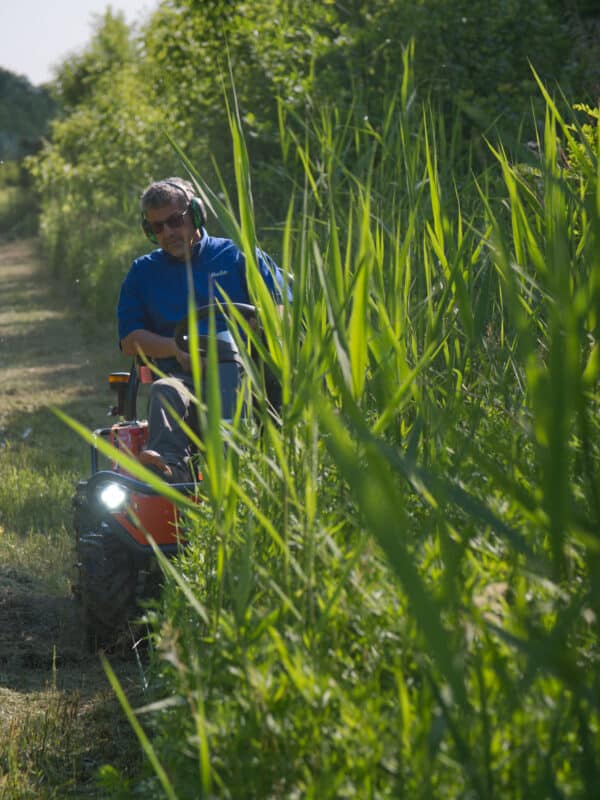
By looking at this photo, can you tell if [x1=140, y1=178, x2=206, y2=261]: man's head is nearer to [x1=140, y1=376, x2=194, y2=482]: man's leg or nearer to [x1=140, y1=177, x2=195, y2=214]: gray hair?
[x1=140, y1=177, x2=195, y2=214]: gray hair

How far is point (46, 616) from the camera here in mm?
4137

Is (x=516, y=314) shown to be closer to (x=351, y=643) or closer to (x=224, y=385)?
(x=351, y=643)

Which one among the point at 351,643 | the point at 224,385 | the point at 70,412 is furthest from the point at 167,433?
the point at 70,412

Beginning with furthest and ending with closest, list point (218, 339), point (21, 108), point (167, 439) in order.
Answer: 1. point (21, 108)
2. point (218, 339)
3. point (167, 439)

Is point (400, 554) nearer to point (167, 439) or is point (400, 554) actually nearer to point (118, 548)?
point (118, 548)

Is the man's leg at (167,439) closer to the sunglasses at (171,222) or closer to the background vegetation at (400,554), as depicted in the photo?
the sunglasses at (171,222)

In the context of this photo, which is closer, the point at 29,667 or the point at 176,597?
the point at 176,597

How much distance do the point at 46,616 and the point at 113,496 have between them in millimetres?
737

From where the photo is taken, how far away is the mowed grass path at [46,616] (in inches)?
112

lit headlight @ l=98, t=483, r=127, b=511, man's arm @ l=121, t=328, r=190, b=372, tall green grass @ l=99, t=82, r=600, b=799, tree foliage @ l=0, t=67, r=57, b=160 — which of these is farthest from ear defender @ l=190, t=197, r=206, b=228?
tree foliage @ l=0, t=67, r=57, b=160

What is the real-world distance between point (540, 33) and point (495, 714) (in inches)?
381

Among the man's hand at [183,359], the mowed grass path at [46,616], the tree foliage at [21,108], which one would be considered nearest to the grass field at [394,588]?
the mowed grass path at [46,616]

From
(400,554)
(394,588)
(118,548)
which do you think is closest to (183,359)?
(118,548)

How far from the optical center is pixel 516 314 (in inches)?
60.5
